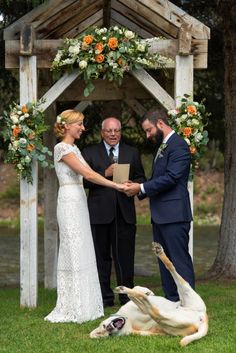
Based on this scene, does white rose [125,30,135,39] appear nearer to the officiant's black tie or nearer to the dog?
the officiant's black tie

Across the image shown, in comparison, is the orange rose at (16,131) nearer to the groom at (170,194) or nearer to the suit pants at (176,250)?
the groom at (170,194)

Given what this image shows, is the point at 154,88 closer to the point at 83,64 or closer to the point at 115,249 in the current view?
the point at 83,64

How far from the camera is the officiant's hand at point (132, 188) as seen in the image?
7.79 metres

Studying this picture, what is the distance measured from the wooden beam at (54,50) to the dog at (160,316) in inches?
98.3

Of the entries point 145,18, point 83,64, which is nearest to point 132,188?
point 83,64

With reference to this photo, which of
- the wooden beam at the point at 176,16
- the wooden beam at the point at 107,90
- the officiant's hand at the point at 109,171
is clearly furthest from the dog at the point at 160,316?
the wooden beam at the point at 107,90

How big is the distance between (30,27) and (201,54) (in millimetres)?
1706

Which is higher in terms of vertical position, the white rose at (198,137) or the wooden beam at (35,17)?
the wooden beam at (35,17)

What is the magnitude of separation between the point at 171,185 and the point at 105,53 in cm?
162

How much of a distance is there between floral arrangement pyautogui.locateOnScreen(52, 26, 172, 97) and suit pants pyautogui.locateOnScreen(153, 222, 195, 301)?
1599mm

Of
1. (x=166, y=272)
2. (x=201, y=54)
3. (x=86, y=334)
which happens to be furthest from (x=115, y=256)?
(x=201, y=54)

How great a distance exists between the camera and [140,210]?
2941 centimetres

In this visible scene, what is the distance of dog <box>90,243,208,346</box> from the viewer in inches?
254

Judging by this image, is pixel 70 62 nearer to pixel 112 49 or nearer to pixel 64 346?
pixel 112 49
